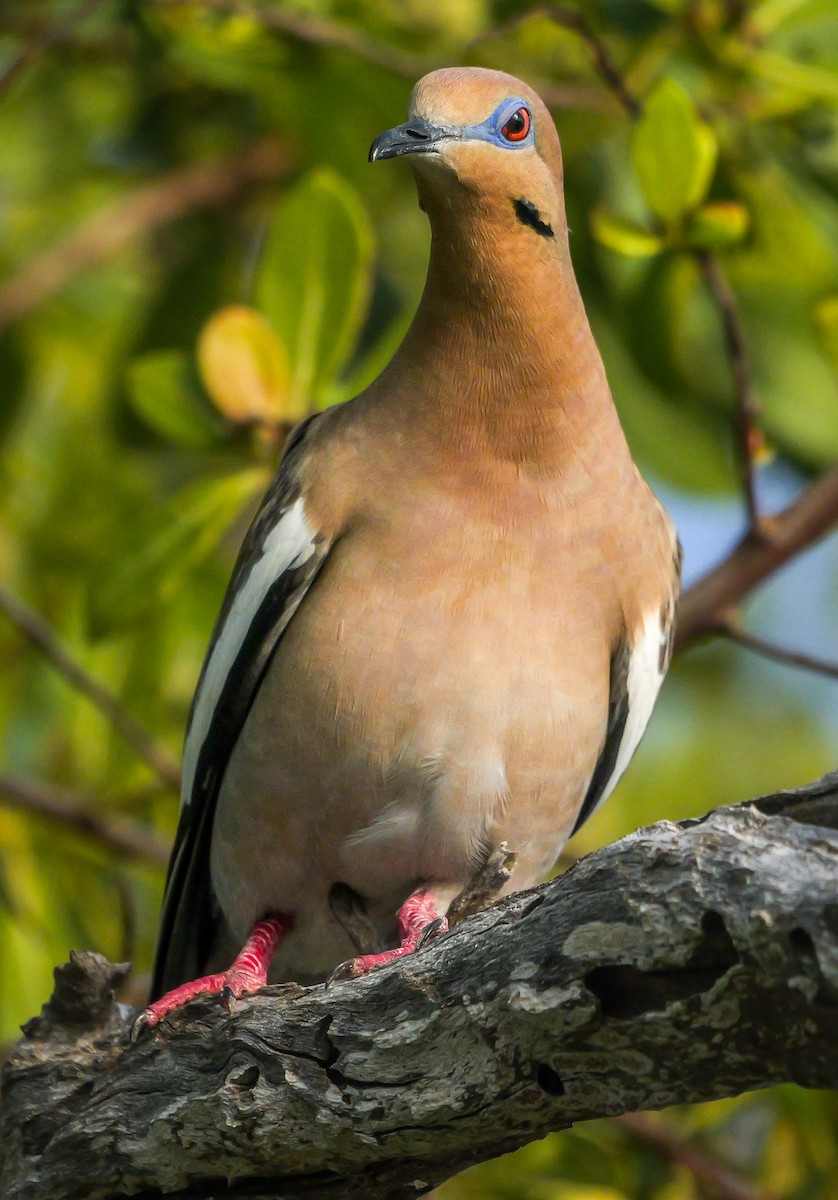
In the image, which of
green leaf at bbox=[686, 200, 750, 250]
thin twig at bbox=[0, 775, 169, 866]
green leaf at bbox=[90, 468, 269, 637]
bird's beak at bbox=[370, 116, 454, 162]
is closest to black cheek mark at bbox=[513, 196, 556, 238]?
bird's beak at bbox=[370, 116, 454, 162]

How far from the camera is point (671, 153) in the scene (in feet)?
13.0

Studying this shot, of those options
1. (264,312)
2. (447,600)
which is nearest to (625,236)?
(264,312)

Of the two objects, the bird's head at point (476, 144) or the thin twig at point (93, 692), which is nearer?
the bird's head at point (476, 144)

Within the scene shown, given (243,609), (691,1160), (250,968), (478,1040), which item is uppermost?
(243,609)

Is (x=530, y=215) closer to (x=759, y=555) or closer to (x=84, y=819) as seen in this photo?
(x=759, y=555)

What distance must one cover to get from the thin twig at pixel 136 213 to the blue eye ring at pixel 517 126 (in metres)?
2.37

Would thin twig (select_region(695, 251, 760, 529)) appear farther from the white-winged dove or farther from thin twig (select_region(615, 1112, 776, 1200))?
thin twig (select_region(615, 1112, 776, 1200))

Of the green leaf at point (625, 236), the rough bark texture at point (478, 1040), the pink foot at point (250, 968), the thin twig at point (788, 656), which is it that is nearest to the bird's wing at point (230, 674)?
the pink foot at point (250, 968)

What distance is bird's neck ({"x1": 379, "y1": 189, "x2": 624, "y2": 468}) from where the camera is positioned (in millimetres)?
3623

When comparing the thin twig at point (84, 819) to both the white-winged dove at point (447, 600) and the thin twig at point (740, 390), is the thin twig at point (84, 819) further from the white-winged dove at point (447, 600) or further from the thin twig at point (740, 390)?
the thin twig at point (740, 390)

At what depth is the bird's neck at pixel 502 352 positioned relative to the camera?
362 centimetres

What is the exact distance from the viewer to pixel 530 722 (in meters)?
3.50

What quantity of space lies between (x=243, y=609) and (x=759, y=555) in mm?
1539

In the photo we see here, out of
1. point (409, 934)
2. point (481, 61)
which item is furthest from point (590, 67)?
point (409, 934)
